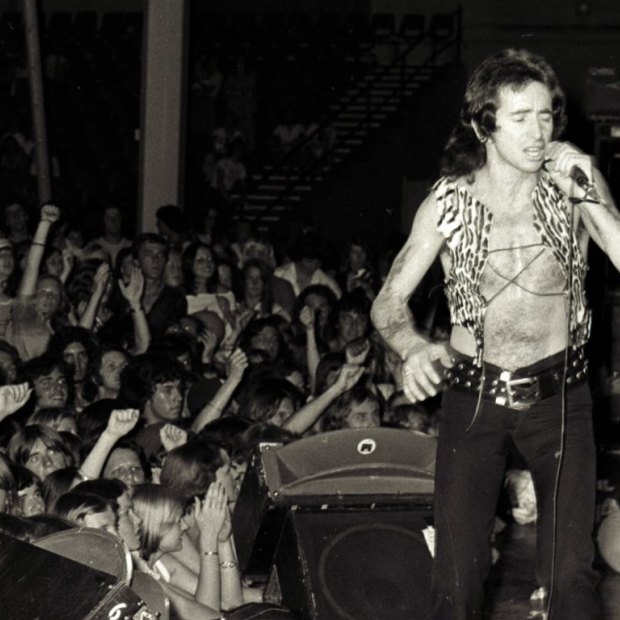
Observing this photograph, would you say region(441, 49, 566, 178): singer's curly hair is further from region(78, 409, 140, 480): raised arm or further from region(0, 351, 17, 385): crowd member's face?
region(0, 351, 17, 385): crowd member's face

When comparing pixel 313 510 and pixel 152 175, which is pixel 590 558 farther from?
pixel 152 175

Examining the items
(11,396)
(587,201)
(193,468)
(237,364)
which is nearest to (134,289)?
(237,364)

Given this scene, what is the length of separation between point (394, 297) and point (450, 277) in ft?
0.52

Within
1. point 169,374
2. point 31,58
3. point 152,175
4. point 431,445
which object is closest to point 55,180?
point 152,175

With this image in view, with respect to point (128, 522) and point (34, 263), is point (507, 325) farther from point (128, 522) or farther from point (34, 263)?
point (34, 263)

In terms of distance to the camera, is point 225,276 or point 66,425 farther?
point 225,276

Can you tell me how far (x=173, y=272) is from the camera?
31.2 feet

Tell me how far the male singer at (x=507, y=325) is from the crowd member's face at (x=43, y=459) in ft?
7.90

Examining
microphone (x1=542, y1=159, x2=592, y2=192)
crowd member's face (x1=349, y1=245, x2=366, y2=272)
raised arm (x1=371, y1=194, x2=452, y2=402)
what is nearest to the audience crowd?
crowd member's face (x1=349, y1=245, x2=366, y2=272)

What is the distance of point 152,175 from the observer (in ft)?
40.5

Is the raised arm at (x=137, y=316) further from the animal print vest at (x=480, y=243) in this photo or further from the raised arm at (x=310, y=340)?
the animal print vest at (x=480, y=243)

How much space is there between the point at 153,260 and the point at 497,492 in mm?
5956

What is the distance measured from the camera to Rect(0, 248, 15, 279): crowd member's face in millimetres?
8422

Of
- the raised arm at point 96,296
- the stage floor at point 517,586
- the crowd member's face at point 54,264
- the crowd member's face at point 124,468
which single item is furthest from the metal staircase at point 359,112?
the crowd member's face at point 124,468
